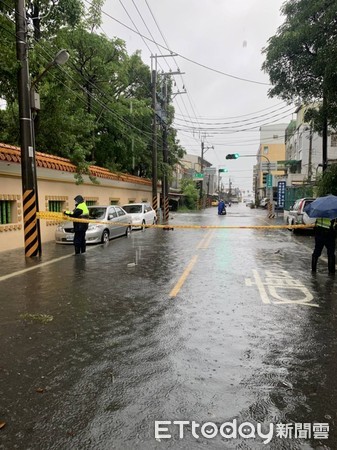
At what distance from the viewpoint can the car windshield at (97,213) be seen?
48.8 ft

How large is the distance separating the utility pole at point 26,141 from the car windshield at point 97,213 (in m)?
3.84

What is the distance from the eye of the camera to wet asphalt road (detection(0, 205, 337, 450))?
9.18 ft

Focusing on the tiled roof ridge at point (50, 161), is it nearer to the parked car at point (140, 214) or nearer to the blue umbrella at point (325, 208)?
the parked car at point (140, 214)

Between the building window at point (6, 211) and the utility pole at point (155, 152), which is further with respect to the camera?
the utility pole at point (155, 152)

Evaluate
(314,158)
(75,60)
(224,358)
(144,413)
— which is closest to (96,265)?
(224,358)

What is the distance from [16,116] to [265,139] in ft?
261

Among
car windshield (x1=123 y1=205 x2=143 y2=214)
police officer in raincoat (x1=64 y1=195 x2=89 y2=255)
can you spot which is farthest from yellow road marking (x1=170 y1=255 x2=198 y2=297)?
car windshield (x1=123 y1=205 x2=143 y2=214)

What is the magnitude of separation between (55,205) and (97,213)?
235cm

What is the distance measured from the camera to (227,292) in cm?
687

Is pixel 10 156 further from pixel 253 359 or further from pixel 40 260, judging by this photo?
pixel 253 359

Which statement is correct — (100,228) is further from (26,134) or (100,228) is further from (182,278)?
(182,278)

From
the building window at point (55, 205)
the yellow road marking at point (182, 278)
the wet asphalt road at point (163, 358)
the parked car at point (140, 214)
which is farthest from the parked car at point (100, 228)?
the wet asphalt road at point (163, 358)

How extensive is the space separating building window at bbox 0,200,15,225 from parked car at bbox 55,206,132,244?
185cm

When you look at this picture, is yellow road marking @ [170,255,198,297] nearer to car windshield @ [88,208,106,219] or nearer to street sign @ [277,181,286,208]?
car windshield @ [88,208,106,219]
